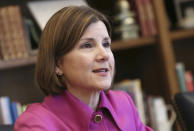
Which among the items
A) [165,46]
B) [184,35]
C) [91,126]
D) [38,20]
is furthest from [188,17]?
[91,126]

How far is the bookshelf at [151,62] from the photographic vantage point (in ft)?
5.90

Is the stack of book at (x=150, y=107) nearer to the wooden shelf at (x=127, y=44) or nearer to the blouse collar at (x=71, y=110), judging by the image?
the wooden shelf at (x=127, y=44)

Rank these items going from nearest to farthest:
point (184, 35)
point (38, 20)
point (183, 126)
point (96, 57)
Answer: point (96, 57)
point (183, 126)
point (38, 20)
point (184, 35)

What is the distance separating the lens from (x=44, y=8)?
1783 mm

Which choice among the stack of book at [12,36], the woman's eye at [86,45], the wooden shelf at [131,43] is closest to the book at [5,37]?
the stack of book at [12,36]

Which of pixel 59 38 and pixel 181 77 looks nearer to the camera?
pixel 59 38

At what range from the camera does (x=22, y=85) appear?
6.76 feet

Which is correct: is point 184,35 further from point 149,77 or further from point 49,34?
point 49,34

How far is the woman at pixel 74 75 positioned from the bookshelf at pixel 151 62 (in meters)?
0.62

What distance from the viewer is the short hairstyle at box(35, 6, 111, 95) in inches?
39.1

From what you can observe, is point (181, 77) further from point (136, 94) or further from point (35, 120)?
point (35, 120)

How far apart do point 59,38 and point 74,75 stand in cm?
13

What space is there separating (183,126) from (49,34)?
64cm

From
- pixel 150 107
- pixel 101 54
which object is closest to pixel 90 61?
pixel 101 54
